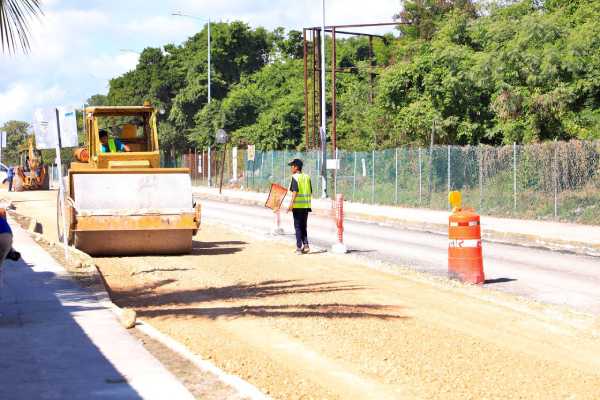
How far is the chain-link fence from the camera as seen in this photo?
26.6m

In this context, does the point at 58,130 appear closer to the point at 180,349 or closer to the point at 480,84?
the point at 180,349

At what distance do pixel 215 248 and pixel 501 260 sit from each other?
18.9ft

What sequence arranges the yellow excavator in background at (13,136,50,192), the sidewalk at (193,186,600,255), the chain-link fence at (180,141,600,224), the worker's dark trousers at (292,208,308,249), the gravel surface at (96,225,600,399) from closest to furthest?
the gravel surface at (96,225,600,399) → the worker's dark trousers at (292,208,308,249) → the sidewalk at (193,186,600,255) → the chain-link fence at (180,141,600,224) → the yellow excavator in background at (13,136,50,192)

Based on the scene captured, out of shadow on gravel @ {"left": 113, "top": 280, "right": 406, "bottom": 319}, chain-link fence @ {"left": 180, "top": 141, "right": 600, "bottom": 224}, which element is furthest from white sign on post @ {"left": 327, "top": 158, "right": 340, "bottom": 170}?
shadow on gravel @ {"left": 113, "top": 280, "right": 406, "bottom": 319}

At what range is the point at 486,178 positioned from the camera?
31.3m

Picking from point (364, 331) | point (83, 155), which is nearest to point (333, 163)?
point (83, 155)

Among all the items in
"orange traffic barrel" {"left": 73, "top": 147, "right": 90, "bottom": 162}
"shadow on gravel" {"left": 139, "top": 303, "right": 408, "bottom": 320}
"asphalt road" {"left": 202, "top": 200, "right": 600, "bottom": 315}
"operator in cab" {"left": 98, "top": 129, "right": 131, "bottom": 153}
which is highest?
"operator in cab" {"left": 98, "top": 129, "right": 131, "bottom": 153}

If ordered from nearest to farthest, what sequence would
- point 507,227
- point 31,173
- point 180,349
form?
point 180,349, point 507,227, point 31,173

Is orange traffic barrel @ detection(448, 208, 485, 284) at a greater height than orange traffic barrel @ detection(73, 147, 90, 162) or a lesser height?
lesser

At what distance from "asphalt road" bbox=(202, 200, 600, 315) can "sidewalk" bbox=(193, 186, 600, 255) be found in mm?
827

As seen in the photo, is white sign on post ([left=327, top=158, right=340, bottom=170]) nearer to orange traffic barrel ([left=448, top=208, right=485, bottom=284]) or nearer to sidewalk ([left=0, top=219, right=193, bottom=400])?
orange traffic barrel ([left=448, top=208, right=485, bottom=284])

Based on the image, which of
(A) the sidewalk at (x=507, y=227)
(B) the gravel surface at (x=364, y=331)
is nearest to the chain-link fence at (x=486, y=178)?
(A) the sidewalk at (x=507, y=227)

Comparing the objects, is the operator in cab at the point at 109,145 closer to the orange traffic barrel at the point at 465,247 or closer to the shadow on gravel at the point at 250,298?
the shadow on gravel at the point at 250,298

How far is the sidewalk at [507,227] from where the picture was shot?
20.8m
